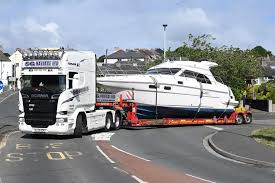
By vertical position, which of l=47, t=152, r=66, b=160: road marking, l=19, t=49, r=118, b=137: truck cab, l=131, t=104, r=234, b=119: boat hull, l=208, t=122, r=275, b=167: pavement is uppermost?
l=19, t=49, r=118, b=137: truck cab

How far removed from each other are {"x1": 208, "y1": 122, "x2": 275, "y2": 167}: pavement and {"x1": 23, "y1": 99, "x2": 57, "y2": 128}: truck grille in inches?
266

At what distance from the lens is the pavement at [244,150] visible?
15.8 metres

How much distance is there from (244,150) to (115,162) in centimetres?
543

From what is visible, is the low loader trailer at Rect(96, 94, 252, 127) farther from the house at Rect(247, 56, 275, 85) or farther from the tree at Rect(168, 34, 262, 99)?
the house at Rect(247, 56, 275, 85)

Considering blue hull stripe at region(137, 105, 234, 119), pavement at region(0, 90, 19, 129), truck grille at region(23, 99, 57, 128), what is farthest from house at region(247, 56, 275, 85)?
truck grille at region(23, 99, 57, 128)

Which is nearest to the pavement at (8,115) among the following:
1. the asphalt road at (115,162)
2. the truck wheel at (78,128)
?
the truck wheel at (78,128)

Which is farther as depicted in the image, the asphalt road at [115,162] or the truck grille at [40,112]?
the truck grille at [40,112]

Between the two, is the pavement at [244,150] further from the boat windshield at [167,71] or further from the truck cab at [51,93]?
the boat windshield at [167,71]

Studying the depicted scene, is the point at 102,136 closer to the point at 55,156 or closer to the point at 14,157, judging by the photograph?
the point at 55,156

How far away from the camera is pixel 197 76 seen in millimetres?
32500

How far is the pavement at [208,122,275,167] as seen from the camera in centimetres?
1577

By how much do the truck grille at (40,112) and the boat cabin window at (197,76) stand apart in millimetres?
11758

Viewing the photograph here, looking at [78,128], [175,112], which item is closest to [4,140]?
[78,128]

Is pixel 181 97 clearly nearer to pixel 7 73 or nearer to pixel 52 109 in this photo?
pixel 52 109
